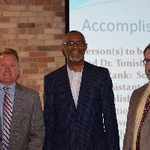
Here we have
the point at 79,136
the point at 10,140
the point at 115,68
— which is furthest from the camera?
the point at 115,68

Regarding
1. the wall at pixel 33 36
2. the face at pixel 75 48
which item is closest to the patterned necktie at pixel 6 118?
Answer: the face at pixel 75 48

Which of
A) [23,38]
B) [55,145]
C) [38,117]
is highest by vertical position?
[23,38]

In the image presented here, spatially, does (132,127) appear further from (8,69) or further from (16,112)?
(8,69)

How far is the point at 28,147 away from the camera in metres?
3.18

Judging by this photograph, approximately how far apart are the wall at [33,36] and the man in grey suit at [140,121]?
155 cm

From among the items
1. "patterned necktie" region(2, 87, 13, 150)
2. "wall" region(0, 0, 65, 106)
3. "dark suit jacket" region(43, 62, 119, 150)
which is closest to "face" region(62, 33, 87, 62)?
"dark suit jacket" region(43, 62, 119, 150)

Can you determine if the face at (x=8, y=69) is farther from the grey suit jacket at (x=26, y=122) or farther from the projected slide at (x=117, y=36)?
the projected slide at (x=117, y=36)

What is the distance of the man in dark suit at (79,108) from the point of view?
11.1 ft

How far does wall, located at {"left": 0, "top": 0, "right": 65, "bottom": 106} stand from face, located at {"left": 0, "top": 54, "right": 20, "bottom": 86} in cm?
139

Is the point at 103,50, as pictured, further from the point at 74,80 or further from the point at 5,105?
the point at 5,105

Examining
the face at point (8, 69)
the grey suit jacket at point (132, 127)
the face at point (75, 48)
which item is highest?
the face at point (75, 48)

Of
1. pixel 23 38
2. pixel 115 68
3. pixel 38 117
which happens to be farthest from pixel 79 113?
pixel 23 38

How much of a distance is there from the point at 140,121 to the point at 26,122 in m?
0.89

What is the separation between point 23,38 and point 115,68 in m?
1.10
